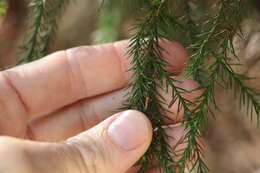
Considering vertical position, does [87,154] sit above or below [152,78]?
below

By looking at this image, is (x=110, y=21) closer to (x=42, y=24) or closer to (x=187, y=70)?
(x=42, y=24)

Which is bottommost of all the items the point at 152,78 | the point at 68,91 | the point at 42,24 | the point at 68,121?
the point at 68,121

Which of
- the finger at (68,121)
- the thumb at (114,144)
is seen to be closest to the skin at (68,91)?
the finger at (68,121)

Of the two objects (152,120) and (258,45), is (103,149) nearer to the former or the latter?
(152,120)

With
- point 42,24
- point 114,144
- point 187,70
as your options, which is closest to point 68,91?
point 42,24

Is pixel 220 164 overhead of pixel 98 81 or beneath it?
beneath

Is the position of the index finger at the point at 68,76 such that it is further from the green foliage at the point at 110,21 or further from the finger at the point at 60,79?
the green foliage at the point at 110,21

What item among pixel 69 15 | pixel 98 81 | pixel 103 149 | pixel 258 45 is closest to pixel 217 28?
pixel 258 45
